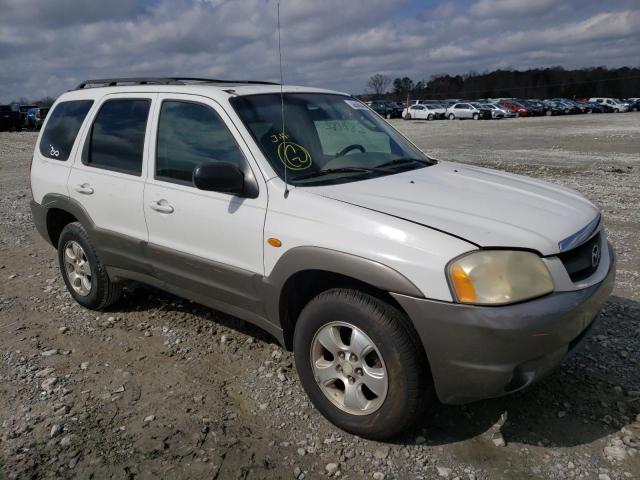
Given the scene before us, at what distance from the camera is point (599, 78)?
10394 centimetres

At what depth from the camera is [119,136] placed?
166 inches

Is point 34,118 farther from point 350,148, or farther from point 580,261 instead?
point 580,261

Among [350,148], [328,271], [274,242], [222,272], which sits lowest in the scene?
[222,272]

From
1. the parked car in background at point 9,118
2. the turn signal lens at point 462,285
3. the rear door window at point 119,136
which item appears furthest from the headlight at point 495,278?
the parked car in background at point 9,118

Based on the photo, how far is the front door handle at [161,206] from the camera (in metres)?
3.71

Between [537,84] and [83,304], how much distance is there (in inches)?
4725

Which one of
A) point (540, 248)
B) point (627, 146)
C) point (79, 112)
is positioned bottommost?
point (627, 146)

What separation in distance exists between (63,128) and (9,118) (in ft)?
112

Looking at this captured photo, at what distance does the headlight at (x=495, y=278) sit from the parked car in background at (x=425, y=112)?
4504cm

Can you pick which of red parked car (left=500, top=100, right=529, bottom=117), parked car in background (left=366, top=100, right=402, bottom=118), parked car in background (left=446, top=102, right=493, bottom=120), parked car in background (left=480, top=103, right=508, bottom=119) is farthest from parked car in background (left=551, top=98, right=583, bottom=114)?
parked car in background (left=366, top=100, right=402, bottom=118)

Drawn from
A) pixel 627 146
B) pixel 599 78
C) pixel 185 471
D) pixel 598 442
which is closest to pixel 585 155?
pixel 627 146

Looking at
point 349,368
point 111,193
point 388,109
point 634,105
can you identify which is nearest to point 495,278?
point 349,368

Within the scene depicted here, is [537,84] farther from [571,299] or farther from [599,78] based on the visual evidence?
[571,299]

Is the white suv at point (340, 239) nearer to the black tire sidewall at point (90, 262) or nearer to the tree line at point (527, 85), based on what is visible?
the black tire sidewall at point (90, 262)
